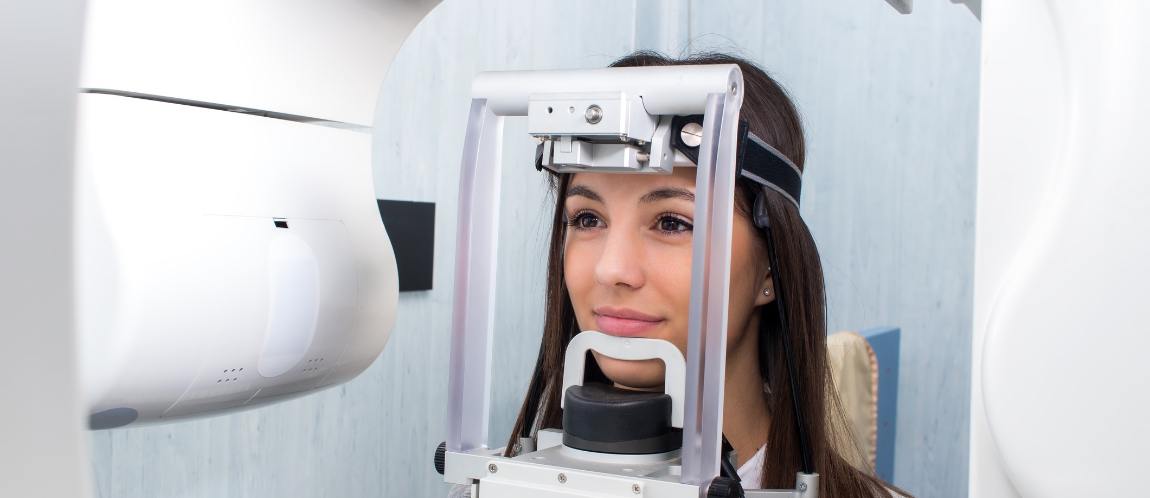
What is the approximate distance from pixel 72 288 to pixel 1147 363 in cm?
54

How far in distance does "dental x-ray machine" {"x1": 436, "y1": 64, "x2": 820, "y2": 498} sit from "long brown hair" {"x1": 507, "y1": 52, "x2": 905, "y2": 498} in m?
0.34

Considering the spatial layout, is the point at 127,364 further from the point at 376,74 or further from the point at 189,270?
the point at 376,74

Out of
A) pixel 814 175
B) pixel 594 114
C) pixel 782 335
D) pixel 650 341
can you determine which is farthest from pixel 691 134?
pixel 814 175

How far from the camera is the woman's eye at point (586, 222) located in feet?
3.76

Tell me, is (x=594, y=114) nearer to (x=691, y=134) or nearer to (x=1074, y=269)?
(x=691, y=134)

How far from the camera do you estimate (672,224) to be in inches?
42.9

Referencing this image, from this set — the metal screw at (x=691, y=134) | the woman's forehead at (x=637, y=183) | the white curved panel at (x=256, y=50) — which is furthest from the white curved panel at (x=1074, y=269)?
the woman's forehead at (x=637, y=183)

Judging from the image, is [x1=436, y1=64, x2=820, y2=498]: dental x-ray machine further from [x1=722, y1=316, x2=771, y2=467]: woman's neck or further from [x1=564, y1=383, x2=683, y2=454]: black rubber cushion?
[x1=722, y1=316, x2=771, y2=467]: woman's neck

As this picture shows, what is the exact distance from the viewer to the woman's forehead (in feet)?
3.52

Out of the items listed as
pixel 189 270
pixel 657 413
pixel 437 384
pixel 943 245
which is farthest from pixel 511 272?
pixel 189 270

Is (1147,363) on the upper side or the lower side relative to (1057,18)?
lower

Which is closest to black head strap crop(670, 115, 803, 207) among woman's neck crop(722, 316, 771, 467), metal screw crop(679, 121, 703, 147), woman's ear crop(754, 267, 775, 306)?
metal screw crop(679, 121, 703, 147)

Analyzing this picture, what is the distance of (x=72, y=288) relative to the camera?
144 mm

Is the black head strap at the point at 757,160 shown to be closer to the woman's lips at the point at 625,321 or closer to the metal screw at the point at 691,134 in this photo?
the metal screw at the point at 691,134
